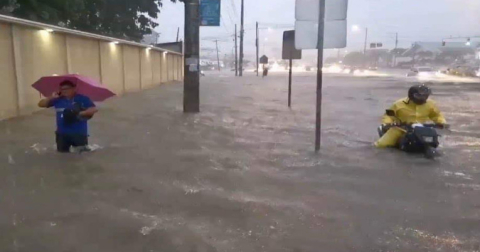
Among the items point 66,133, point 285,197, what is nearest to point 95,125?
point 66,133

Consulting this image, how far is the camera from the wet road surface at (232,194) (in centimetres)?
404

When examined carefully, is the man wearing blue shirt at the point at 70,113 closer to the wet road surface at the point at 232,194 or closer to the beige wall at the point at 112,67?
the wet road surface at the point at 232,194

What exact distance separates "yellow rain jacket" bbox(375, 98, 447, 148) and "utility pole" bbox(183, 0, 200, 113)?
666 centimetres

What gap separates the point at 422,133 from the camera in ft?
24.3

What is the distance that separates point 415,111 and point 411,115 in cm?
9

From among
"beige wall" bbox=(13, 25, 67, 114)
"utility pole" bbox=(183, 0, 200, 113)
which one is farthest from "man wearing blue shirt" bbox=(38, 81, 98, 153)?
"utility pole" bbox=(183, 0, 200, 113)

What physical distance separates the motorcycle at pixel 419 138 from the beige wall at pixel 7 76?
8043 millimetres

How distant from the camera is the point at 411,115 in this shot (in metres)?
7.87

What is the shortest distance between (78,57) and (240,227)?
40.2 ft

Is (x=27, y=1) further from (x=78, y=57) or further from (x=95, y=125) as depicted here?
(x=95, y=125)

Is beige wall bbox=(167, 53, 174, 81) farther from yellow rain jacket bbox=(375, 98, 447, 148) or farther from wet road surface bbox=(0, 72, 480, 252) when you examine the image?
yellow rain jacket bbox=(375, 98, 447, 148)

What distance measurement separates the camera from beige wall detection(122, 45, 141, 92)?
21250 mm

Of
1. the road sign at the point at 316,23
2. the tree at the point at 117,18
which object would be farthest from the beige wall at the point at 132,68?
the road sign at the point at 316,23

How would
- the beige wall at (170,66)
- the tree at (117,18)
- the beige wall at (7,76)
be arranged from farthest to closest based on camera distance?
the beige wall at (170,66), the tree at (117,18), the beige wall at (7,76)
